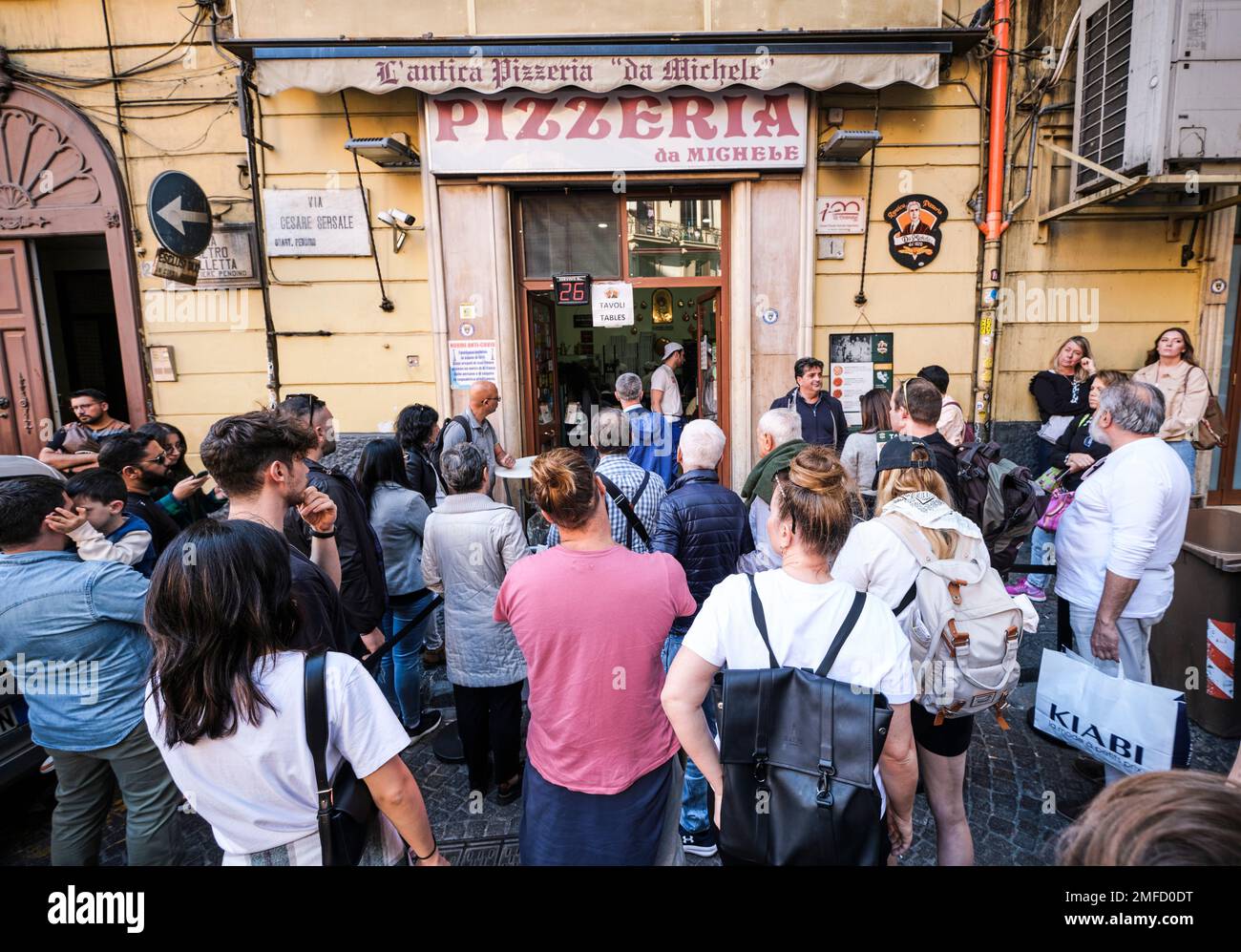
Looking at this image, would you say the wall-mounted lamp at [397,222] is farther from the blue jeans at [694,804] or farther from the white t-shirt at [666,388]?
the blue jeans at [694,804]

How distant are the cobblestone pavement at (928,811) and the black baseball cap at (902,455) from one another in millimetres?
1727

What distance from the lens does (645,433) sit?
225 inches

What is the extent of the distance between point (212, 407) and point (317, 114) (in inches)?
126

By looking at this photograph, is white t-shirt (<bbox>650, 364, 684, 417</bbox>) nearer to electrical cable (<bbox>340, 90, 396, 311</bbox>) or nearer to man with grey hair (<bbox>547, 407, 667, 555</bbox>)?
electrical cable (<bbox>340, 90, 396, 311</bbox>)

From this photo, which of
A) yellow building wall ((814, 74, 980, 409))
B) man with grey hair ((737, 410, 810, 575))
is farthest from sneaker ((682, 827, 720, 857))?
yellow building wall ((814, 74, 980, 409))

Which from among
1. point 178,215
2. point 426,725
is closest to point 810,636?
point 426,725

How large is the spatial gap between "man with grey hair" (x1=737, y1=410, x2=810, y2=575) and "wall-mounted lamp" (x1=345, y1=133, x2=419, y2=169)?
4.69 m

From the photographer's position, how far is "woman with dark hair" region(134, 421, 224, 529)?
3834 mm

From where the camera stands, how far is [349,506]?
324 centimetres

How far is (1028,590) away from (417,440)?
17.7ft

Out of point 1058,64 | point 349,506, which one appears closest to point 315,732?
point 349,506

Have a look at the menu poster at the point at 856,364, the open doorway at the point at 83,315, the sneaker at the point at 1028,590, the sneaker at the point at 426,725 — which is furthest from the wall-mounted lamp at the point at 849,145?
the open doorway at the point at 83,315

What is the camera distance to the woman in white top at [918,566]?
7.06ft

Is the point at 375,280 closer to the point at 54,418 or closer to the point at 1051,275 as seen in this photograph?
the point at 54,418
